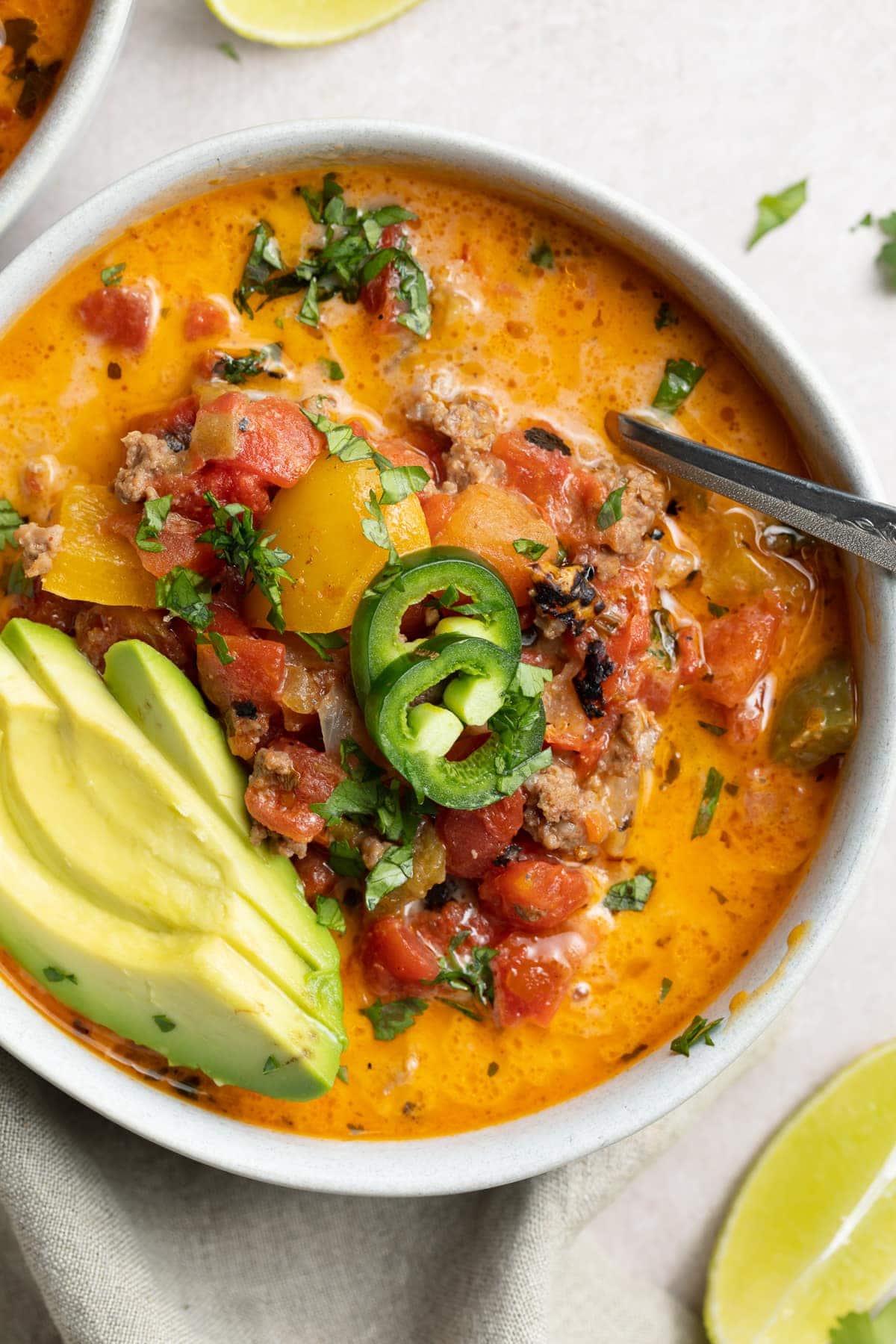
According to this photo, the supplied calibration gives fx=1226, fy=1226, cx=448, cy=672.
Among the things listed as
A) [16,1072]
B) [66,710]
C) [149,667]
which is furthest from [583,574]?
[16,1072]

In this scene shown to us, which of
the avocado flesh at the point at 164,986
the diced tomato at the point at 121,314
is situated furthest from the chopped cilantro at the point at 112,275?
the avocado flesh at the point at 164,986

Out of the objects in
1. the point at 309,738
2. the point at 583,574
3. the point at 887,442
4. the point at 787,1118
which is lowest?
the point at 787,1118

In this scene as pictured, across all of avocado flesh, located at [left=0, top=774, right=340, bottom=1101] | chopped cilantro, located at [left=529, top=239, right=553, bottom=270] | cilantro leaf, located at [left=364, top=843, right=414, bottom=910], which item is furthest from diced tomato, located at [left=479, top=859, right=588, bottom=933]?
chopped cilantro, located at [left=529, top=239, right=553, bottom=270]

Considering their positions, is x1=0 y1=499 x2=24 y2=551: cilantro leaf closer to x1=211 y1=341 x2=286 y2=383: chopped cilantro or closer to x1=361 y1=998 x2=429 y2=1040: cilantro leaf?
x1=211 y1=341 x2=286 y2=383: chopped cilantro

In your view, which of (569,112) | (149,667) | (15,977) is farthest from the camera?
(569,112)

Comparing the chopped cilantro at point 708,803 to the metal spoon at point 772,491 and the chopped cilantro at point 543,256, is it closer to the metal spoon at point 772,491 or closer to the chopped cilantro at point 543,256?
the metal spoon at point 772,491

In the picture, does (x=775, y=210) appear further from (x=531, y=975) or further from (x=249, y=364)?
(x=531, y=975)

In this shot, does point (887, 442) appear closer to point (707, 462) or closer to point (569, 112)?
point (707, 462)
